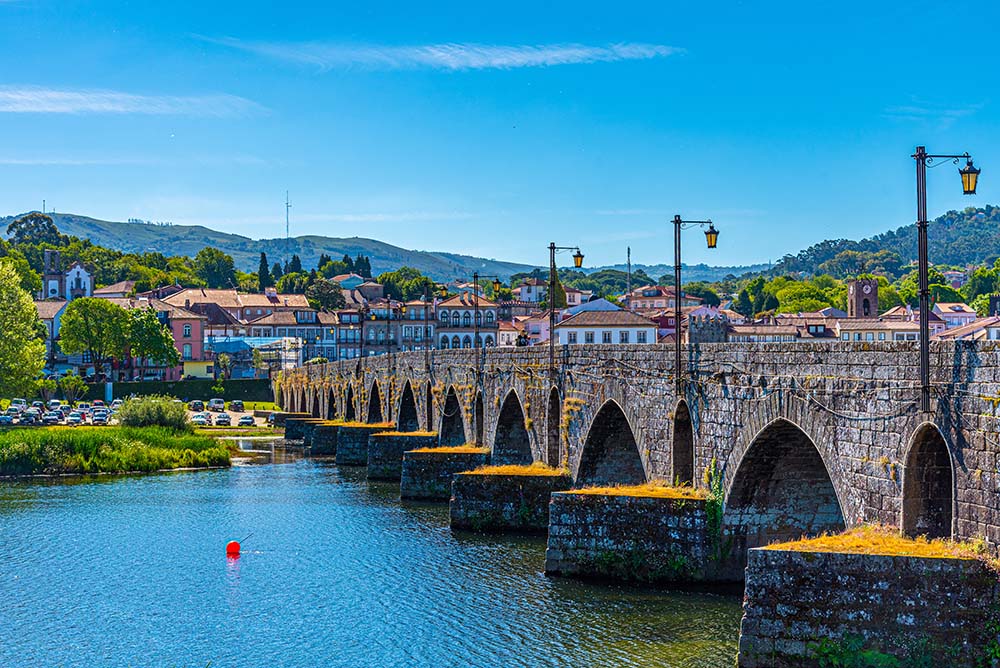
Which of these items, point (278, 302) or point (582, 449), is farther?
point (278, 302)

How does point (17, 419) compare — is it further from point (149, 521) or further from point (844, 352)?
point (844, 352)

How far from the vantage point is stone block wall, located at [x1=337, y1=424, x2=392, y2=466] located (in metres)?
61.9

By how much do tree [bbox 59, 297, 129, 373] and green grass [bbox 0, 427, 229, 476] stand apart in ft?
186

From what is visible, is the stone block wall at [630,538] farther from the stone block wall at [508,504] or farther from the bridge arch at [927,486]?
the bridge arch at [927,486]

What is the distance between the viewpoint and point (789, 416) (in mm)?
22531

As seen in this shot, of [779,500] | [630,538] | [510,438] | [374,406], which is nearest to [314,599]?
[630,538]

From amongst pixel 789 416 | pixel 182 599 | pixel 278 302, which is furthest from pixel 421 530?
pixel 278 302

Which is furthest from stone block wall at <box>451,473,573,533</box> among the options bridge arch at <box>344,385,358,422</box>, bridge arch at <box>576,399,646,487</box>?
bridge arch at <box>344,385,358,422</box>

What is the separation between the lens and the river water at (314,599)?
23859 millimetres

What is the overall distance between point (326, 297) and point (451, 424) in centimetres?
13514

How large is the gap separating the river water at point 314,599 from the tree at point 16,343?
122ft

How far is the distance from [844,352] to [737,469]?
477 centimetres

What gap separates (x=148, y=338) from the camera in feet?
396

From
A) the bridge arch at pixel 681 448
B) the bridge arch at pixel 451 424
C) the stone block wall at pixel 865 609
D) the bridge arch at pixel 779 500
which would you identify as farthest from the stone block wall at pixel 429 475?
the stone block wall at pixel 865 609
